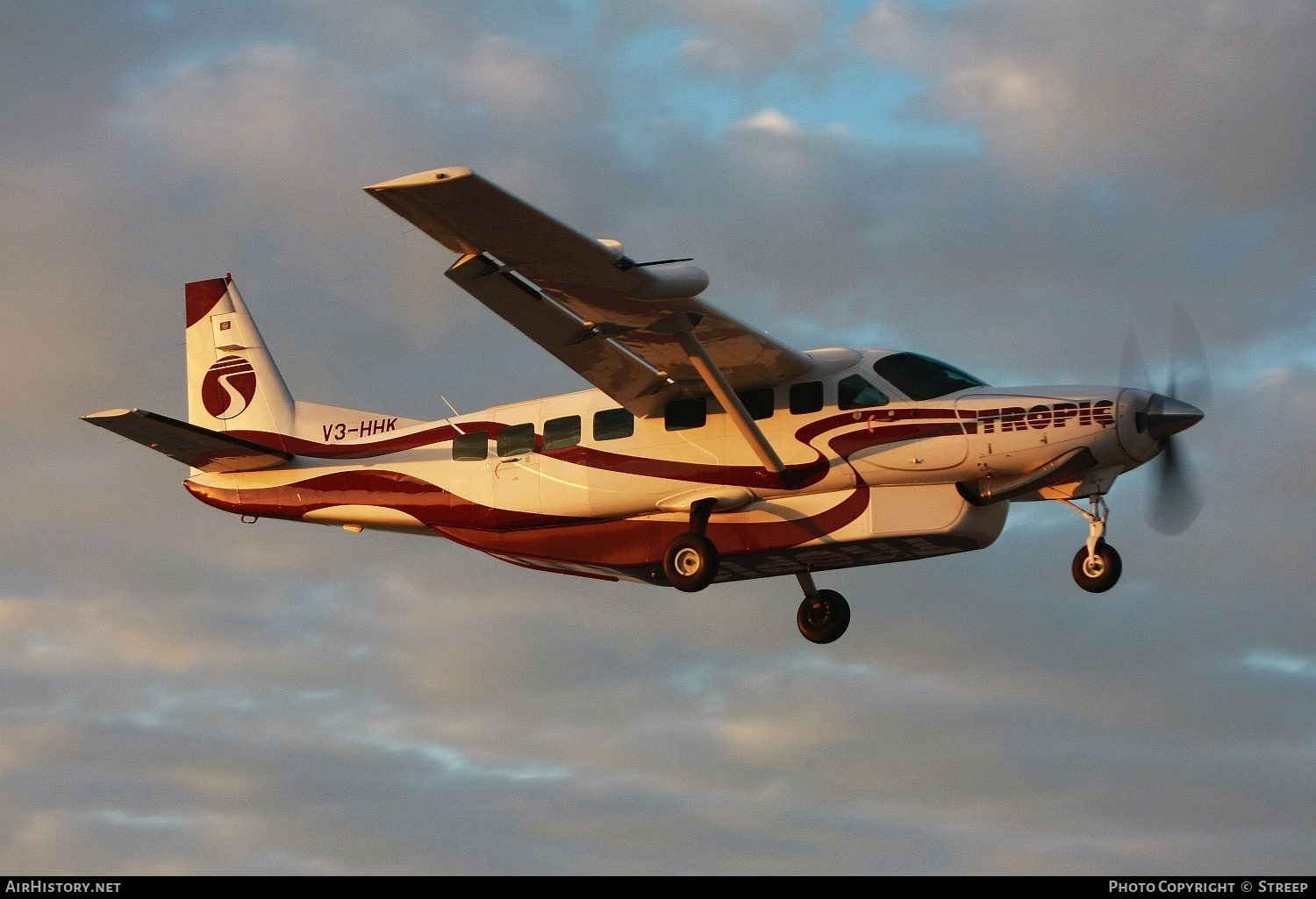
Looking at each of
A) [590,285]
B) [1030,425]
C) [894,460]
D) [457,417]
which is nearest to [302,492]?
[457,417]

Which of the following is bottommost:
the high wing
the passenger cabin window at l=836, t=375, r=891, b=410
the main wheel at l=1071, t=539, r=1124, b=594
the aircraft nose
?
the main wheel at l=1071, t=539, r=1124, b=594

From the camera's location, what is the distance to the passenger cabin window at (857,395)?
22297 mm

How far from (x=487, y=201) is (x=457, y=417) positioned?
283 inches

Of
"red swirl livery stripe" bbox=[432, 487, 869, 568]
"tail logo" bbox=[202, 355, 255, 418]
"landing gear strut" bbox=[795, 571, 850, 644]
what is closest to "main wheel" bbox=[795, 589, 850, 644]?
"landing gear strut" bbox=[795, 571, 850, 644]

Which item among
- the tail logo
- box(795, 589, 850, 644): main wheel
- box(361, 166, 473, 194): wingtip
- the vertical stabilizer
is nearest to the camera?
box(361, 166, 473, 194): wingtip

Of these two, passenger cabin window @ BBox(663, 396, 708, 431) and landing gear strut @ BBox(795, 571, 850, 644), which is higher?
passenger cabin window @ BBox(663, 396, 708, 431)

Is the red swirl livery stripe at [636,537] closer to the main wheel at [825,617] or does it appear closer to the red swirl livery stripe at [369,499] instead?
the red swirl livery stripe at [369,499]

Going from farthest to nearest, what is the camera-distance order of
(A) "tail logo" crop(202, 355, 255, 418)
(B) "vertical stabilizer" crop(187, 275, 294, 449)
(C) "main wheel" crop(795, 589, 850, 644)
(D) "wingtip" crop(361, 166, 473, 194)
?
1. (A) "tail logo" crop(202, 355, 255, 418)
2. (B) "vertical stabilizer" crop(187, 275, 294, 449)
3. (C) "main wheel" crop(795, 589, 850, 644)
4. (D) "wingtip" crop(361, 166, 473, 194)

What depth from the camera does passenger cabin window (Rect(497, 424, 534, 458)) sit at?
79.5ft

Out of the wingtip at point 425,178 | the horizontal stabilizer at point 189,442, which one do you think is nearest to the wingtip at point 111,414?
the horizontal stabilizer at point 189,442

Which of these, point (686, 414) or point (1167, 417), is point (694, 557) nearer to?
point (686, 414)

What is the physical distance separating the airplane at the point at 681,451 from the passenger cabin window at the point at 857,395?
0.03 metres

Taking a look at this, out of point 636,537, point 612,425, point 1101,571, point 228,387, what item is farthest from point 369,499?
point 1101,571

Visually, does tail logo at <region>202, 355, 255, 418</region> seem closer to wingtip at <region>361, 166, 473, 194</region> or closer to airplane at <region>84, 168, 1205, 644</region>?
airplane at <region>84, 168, 1205, 644</region>
